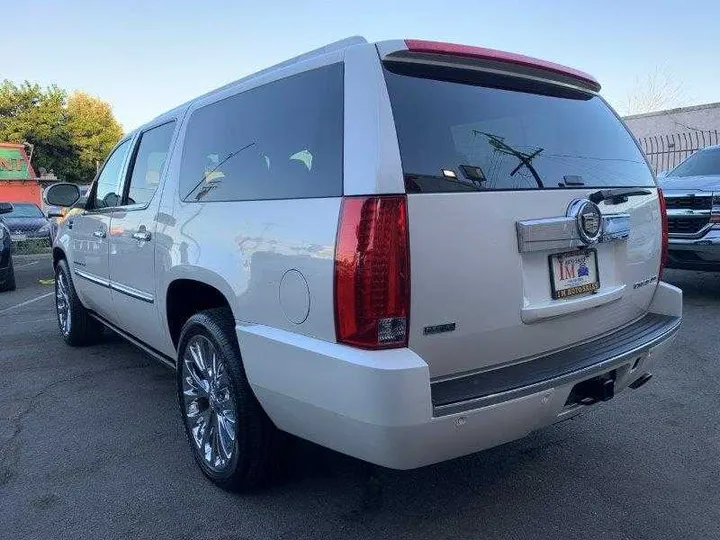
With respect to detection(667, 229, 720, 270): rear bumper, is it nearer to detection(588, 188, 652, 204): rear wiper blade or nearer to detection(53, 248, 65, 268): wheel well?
detection(588, 188, 652, 204): rear wiper blade

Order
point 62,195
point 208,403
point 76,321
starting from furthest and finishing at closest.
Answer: point 76,321
point 62,195
point 208,403

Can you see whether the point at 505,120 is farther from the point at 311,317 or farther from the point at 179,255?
the point at 179,255

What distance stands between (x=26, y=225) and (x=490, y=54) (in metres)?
17.4

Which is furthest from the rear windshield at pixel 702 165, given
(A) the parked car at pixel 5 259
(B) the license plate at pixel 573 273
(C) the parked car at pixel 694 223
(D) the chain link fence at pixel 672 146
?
(A) the parked car at pixel 5 259

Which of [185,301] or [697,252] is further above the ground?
[185,301]

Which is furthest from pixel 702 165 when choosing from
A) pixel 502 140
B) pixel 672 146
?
pixel 672 146

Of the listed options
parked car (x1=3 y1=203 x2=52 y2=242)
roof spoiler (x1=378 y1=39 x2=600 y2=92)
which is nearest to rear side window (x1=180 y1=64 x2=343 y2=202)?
roof spoiler (x1=378 y1=39 x2=600 y2=92)

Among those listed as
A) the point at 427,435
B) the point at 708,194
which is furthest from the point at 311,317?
the point at 708,194

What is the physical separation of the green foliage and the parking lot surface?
3538 centimetres

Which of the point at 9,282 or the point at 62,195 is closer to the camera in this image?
the point at 62,195

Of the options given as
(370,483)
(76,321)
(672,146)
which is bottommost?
(370,483)

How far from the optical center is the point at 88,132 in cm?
3775

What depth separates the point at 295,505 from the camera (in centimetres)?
275

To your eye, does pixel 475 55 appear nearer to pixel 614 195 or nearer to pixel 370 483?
pixel 614 195
